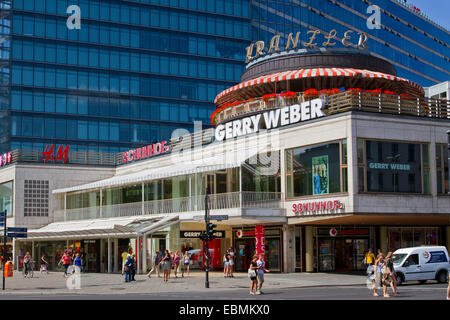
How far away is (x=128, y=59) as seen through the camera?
307 feet

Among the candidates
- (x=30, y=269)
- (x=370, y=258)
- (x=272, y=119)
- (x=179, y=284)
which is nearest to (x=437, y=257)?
(x=370, y=258)

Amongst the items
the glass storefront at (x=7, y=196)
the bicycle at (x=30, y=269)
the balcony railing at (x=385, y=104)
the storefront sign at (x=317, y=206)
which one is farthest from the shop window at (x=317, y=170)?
the glass storefront at (x=7, y=196)

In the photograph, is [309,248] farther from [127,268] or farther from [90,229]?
[90,229]

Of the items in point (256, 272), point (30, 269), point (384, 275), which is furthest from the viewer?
point (30, 269)

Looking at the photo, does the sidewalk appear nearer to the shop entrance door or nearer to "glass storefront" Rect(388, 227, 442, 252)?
the shop entrance door

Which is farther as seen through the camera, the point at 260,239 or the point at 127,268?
the point at 260,239

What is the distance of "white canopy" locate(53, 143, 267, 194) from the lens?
137 ft

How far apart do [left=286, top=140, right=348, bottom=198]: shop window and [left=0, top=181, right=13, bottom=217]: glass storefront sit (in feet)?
86.5

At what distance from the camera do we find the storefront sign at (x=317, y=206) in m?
37.4

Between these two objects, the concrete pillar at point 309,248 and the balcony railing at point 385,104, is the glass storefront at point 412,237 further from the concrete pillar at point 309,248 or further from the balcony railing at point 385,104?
the balcony railing at point 385,104

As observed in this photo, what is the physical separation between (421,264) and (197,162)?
18.6m

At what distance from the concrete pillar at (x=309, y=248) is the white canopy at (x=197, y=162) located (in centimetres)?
572
